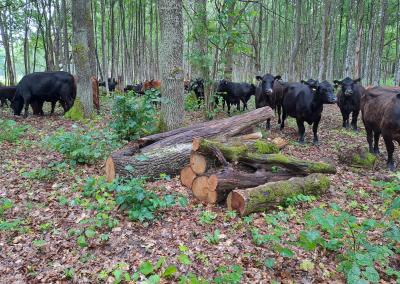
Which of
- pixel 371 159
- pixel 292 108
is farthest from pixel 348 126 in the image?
pixel 371 159

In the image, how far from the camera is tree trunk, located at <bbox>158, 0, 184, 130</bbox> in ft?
24.6

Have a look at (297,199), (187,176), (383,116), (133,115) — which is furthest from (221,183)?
(383,116)

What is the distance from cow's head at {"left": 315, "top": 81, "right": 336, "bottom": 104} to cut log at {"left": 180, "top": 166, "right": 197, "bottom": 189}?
208 inches

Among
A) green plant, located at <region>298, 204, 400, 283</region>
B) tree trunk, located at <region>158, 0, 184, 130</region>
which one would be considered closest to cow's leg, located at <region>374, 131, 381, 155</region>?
green plant, located at <region>298, 204, 400, 283</region>

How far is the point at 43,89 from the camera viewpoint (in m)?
12.5

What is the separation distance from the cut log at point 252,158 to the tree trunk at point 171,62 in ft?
6.71

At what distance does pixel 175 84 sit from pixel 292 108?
4.45 metres

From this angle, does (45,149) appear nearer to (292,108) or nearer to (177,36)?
(177,36)

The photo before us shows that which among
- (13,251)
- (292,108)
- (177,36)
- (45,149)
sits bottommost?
(13,251)

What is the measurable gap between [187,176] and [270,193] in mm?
1476

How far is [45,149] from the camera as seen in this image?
8.10 m

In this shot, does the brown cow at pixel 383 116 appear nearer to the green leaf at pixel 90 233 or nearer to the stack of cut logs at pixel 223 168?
the stack of cut logs at pixel 223 168

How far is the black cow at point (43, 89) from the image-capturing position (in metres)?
12.4

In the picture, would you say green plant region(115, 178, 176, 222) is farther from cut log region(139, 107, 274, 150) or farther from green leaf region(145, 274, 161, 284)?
cut log region(139, 107, 274, 150)
